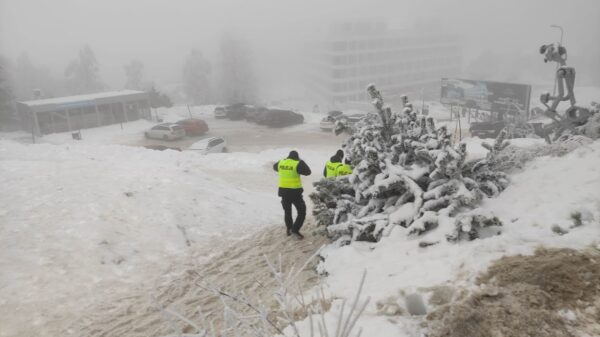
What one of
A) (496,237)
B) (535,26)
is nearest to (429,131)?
(496,237)

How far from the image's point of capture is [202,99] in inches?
2980

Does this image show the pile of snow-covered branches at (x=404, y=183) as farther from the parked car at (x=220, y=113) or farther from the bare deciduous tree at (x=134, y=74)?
the bare deciduous tree at (x=134, y=74)

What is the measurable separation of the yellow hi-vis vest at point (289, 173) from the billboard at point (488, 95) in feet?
117

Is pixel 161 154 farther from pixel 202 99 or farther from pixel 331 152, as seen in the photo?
pixel 202 99

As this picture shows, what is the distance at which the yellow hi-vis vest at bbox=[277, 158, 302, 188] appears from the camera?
7598 mm

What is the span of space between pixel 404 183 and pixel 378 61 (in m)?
85.6

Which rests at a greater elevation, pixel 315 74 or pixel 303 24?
pixel 303 24

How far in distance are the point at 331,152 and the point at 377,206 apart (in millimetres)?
19142

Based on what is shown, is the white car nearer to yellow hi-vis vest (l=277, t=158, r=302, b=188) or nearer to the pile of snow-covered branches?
yellow hi-vis vest (l=277, t=158, r=302, b=188)

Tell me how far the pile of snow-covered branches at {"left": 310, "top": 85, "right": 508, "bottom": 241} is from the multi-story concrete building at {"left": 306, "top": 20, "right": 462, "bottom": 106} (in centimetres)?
7391

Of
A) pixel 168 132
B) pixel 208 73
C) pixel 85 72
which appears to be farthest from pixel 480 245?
pixel 85 72

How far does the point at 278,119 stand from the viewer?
3731cm

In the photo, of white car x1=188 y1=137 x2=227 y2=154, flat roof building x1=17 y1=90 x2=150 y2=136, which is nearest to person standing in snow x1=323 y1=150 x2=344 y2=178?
white car x1=188 y1=137 x2=227 y2=154

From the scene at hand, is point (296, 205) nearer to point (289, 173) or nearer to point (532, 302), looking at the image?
point (289, 173)
